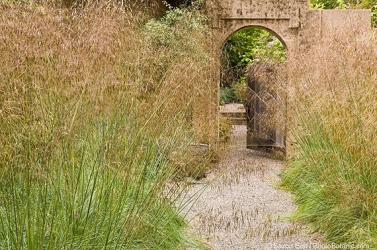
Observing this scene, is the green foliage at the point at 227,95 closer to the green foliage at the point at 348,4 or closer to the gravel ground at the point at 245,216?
the green foliage at the point at 348,4

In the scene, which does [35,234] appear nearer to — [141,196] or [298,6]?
[141,196]

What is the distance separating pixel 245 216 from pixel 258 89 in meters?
6.03

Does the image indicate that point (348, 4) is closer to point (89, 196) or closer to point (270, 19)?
point (270, 19)

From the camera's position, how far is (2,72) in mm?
2932

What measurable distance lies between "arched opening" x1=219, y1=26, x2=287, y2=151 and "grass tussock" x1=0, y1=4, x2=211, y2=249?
361 cm

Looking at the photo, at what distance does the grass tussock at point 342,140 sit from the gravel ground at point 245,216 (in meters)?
0.27

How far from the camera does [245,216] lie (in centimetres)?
603

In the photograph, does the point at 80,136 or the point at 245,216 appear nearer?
the point at 80,136

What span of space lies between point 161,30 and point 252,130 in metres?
4.25

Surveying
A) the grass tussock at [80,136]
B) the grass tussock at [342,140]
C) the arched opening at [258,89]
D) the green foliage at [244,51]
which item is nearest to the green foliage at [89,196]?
the grass tussock at [80,136]

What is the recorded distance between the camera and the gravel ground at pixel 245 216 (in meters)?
5.11

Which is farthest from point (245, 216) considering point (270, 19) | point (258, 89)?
point (258, 89)

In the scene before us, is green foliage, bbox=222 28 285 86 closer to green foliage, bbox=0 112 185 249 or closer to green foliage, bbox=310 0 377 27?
green foliage, bbox=310 0 377 27

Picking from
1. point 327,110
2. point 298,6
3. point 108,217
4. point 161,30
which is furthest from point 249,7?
point 108,217
